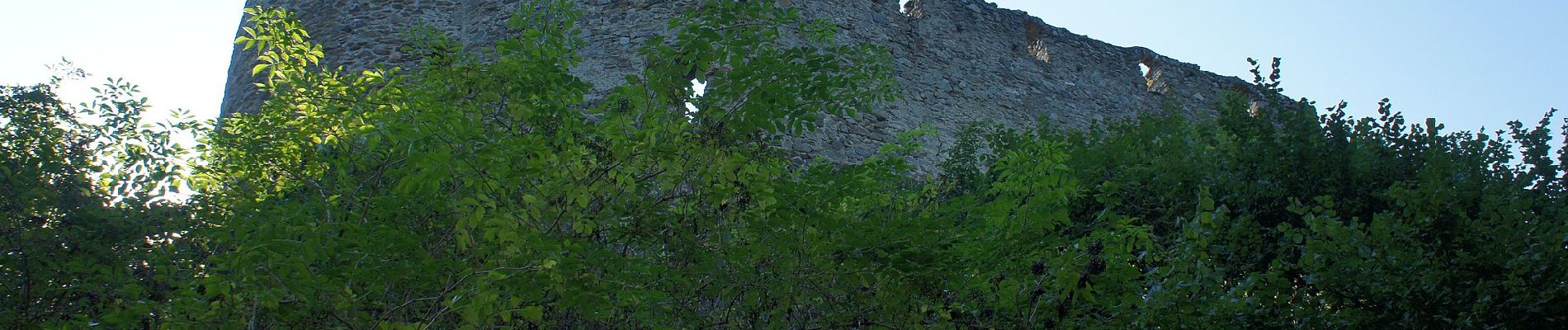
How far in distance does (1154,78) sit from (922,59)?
404 cm

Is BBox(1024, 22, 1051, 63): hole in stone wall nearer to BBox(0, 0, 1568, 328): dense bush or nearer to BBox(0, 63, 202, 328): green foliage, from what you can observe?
BBox(0, 0, 1568, 328): dense bush

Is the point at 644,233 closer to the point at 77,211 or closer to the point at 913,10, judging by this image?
the point at 77,211

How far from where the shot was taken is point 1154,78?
14.5m

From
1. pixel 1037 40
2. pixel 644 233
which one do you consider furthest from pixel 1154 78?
pixel 644 233

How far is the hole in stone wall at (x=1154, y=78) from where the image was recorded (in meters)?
14.4

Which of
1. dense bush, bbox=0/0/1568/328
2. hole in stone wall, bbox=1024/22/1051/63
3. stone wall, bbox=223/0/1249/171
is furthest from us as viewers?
hole in stone wall, bbox=1024/22/1051/63

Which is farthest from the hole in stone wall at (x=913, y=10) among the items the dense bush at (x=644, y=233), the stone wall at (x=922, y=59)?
the dense bush at (x=644, y=233)

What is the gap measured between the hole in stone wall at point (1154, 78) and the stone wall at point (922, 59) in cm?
1

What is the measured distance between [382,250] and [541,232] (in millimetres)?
552

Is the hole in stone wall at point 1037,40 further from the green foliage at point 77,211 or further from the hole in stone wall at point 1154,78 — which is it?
the green foliage at point 77,211

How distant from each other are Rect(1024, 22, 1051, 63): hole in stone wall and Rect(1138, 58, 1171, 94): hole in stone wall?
5.17ft

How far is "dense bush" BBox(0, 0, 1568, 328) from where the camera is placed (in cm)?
407

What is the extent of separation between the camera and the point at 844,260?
4.71 meters

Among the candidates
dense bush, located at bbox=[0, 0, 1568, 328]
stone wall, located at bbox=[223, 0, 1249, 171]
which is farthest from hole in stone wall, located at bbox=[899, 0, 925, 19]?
dense bush, located at bbox=[0, 0, 1568, 328]
